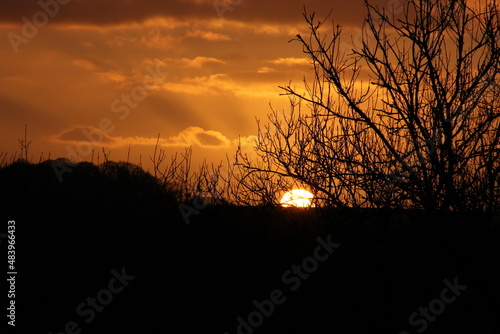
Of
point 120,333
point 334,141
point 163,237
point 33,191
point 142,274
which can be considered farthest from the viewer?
point 33,191

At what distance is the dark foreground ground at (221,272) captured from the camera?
36.3ft

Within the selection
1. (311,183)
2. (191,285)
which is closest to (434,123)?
(311,183)

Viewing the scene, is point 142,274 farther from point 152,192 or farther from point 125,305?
point 152,192

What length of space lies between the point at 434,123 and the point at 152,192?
8.74 meters

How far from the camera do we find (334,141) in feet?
30.8
